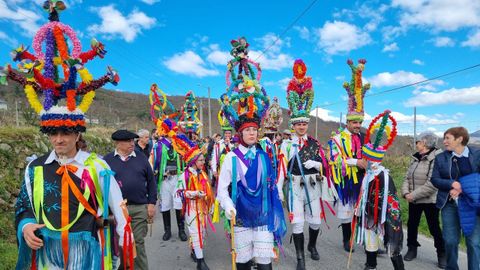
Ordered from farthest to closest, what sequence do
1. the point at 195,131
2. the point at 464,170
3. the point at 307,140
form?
the point at 195,131 < the point at 307,140 < the point at 464,170

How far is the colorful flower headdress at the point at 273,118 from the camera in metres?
6.89

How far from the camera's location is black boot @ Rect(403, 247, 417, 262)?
4.68 metres

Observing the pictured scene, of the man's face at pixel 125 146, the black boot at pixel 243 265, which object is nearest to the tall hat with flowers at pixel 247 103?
the man's face at pixel 125 146

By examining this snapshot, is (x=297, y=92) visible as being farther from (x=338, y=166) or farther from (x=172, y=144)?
(x=172, y=144)

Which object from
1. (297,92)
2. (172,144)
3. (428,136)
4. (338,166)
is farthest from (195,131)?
(428,136)

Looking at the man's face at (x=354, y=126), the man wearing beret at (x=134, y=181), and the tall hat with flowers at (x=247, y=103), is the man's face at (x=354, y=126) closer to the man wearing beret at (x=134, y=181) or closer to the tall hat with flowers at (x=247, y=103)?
the tall hat with flowers at (x=247, y=103)

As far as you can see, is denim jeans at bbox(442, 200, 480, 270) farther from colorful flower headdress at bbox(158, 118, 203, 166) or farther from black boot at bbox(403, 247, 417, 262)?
colorful flower headdress at bbox(158, 118, 203, 166)

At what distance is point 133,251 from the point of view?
2.61m

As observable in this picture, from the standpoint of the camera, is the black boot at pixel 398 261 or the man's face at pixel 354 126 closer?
the black boot at pixel 398 261

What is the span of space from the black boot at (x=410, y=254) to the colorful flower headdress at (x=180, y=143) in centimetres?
350

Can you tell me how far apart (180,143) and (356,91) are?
3.13 meters

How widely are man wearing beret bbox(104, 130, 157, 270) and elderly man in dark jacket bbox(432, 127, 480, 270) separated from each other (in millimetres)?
3505

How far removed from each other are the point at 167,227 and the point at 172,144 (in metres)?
1.58

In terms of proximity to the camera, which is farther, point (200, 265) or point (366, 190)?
point (200, 265)
